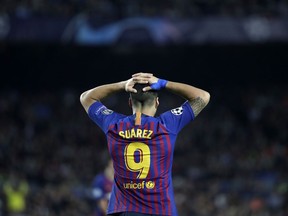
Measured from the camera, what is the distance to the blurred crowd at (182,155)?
15641 millimetres

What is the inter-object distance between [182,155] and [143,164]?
12.7 metres

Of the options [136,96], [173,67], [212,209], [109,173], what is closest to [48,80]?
[173,67]

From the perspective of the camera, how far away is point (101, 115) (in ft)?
16.9

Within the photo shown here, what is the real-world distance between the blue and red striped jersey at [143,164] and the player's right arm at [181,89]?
0.19 metres

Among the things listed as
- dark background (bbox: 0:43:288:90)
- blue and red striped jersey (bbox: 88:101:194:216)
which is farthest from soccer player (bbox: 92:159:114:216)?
dark background (bbox: 0:43:288:90)

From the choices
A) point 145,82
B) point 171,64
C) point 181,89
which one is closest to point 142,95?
point 145,82

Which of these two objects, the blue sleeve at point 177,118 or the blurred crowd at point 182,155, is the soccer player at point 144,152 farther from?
the blurred crowd at point 182,155

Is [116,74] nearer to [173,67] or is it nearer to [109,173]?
[173,67]

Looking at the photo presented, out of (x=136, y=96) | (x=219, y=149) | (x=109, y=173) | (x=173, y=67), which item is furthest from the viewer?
(x=173, y=67)

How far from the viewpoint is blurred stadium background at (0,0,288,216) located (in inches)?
635

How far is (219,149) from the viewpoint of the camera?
17922mm

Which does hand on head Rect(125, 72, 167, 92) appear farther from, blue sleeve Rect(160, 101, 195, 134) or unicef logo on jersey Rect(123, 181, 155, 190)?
unicef logo on jersey Rect(123, 181, 155, 190)

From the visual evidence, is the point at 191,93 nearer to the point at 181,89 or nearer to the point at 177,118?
the point at 181,89

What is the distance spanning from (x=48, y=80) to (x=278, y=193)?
23.7 ft
